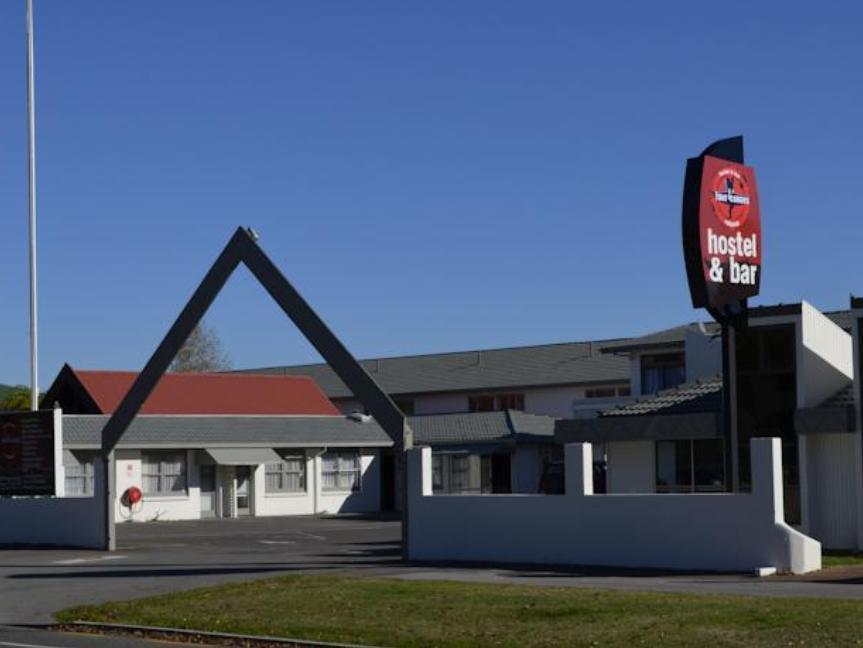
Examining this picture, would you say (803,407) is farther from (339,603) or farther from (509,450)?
(509,450)

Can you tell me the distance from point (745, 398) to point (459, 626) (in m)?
15.7

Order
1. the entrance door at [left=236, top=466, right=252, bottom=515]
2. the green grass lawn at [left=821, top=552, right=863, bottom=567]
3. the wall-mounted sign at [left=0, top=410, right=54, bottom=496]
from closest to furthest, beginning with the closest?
the green grass lawn at [left=821, top=552, right=863, bottom=567], the wall-mounted sign at [left=0, top=410, right=54, bottom=496], the entrance door at [left=236, top=466, right=252, bottom=515]

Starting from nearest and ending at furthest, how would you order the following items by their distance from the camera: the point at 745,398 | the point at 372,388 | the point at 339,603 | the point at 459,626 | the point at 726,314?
the point at 459,626
the point at 339,603
the point at 726,314
the point at 372,388
the point at 745,398

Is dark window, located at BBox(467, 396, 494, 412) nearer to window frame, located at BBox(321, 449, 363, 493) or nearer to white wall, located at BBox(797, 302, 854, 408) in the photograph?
window frame, located at BBox(321, 449, 363, 493)

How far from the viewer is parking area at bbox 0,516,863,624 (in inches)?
859

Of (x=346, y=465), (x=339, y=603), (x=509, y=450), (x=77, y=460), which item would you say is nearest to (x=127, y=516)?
(x=77, y=460)

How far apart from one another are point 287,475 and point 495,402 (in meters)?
17.5

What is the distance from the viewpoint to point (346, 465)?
59.8 m

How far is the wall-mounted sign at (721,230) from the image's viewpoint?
1051 inches

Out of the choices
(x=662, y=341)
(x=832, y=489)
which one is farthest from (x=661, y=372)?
(x=832, y=489)

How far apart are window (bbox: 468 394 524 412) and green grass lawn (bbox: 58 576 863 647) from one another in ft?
165

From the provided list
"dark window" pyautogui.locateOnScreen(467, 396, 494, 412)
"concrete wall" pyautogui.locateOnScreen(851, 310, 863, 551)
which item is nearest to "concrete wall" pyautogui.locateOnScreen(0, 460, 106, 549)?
"concrete wall" pyautogui.locateOnScreen(851, 310, 863, 551)

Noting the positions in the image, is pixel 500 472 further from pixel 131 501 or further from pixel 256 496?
pixel 131 501

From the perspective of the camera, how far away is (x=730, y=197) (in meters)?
27.4
